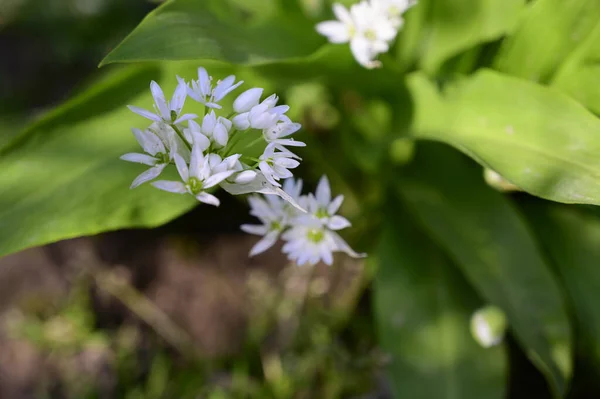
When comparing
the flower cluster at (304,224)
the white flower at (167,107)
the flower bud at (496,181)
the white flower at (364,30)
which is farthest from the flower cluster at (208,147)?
the flower bud at (496,181)

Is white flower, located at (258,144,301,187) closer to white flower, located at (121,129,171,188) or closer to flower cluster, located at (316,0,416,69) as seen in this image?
white flower, located at (121,129,171,188)

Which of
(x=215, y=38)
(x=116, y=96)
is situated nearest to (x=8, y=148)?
(x=116, y=96)

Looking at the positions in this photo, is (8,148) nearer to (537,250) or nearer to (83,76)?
(537,250)

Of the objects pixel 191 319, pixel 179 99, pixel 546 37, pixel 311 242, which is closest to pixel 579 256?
pixel 546 37

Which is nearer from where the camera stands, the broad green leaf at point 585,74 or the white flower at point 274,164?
the white flower at point 274,164

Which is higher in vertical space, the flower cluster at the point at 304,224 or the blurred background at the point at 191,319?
the flower cluster at the point at 304,224

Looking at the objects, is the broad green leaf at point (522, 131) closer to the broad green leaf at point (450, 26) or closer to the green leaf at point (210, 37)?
the broad green leaf at point (450, 26)

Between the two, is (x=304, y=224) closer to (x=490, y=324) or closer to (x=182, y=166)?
(x=182, y=166)
